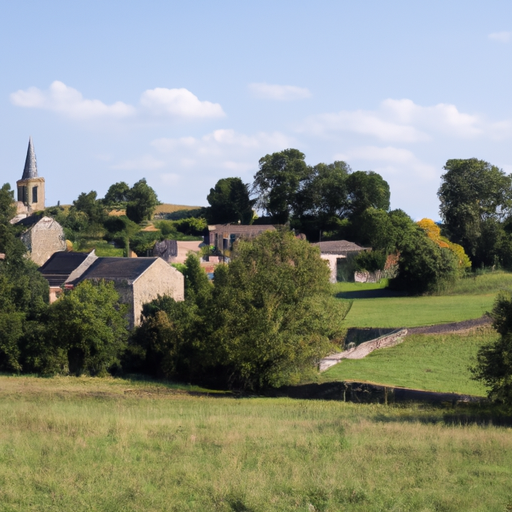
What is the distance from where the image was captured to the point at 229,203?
285 feet

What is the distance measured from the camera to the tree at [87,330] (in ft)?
118

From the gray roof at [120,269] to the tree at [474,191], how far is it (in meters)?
45.9

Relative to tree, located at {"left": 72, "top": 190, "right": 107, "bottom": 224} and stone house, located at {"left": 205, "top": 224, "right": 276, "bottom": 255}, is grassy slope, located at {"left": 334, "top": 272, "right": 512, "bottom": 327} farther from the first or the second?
tree, located at {"left": 72, "top": 190, "right": 107, "bottom": 224}

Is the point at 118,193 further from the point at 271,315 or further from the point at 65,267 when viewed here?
the point at 271,315

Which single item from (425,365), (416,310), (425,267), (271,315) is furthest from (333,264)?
(271,315)

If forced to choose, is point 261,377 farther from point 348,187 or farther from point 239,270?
point 348,187

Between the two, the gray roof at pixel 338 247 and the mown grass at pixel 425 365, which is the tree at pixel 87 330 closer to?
the mown grass at pixel 425 365

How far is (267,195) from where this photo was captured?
88188 millimetres

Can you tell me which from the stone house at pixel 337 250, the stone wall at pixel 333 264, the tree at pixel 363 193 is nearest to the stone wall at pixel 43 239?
the stone house at pixel 337 250

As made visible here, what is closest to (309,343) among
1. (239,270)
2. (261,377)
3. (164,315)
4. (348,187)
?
(261,377)

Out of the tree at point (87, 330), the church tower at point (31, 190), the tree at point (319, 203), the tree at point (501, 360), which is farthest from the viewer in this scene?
the church tower at point (31, 190)

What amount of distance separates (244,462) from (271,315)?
1994 cm

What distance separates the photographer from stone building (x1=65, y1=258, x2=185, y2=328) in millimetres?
40625

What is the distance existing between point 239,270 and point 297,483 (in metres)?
22.9
